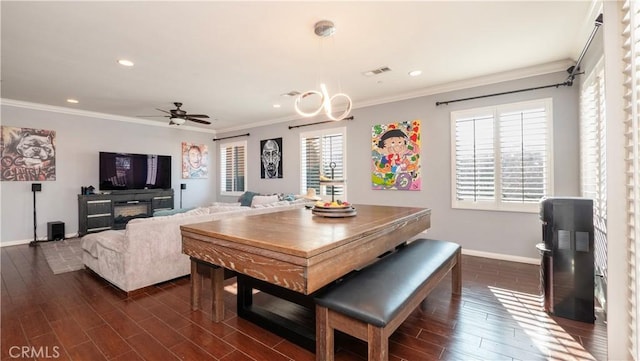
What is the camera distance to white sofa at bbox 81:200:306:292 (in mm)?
2904

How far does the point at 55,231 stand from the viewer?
523 cm

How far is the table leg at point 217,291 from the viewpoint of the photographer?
7.60 ft

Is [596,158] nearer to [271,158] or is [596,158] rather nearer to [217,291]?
[217,291]

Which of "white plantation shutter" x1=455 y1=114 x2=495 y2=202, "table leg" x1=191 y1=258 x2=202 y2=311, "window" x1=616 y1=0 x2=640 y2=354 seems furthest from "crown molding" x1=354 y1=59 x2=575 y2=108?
"table leg" x1=191 y1=258 x2=202 y2=311

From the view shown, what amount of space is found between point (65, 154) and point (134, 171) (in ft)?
3.93

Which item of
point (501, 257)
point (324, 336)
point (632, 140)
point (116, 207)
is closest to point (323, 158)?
point (501, 257)

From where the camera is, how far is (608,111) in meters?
1.56

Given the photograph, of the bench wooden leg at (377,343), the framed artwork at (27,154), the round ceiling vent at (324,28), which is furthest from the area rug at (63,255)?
the round ceiling vent at (324,28)

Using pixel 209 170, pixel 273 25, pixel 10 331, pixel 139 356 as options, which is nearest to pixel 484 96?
pixel 273 25

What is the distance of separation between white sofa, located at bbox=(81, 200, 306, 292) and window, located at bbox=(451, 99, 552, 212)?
3.47 m

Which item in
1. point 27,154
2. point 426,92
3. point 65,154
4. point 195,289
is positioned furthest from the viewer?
point 65,154

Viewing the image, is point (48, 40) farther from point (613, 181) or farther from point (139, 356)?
point (613, 181)

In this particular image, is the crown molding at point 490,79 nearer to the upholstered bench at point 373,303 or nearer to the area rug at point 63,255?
the upholstered bench at point 373,303

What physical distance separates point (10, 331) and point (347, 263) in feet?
9.00
